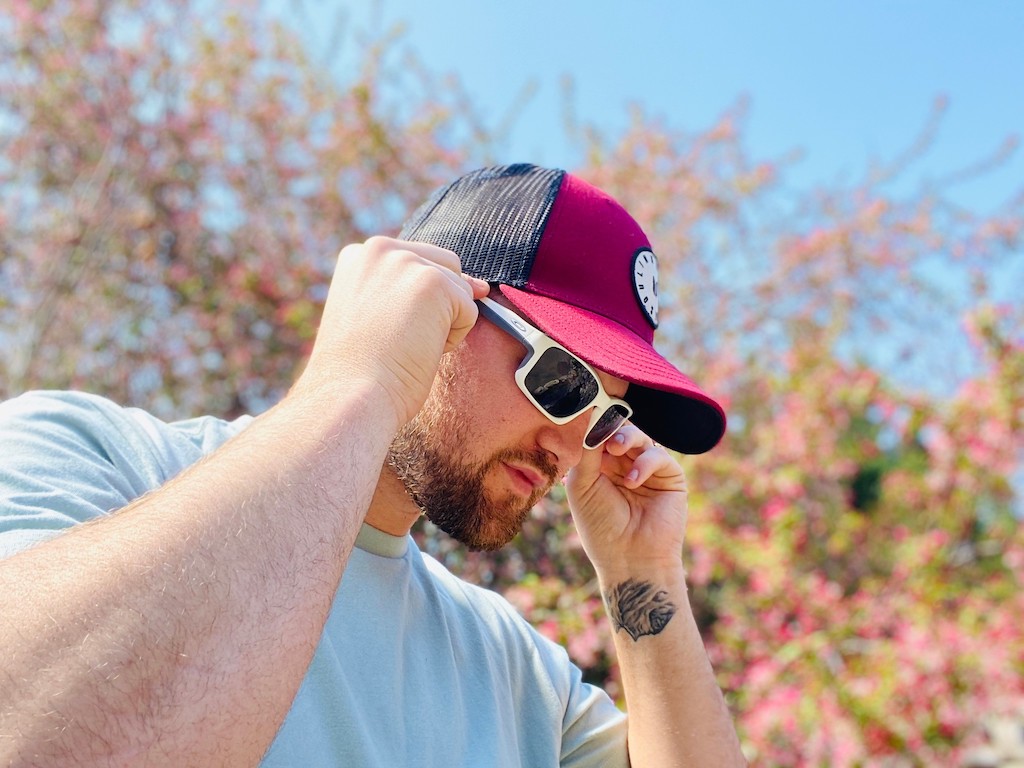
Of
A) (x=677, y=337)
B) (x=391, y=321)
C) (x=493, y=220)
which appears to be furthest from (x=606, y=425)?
(x=677, y=337)

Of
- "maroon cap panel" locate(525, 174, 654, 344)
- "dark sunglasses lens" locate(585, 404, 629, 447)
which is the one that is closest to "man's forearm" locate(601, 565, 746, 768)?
"dark sunglasses lens" locate(585, 404, 629, 447)

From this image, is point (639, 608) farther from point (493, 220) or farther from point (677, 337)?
point (677, 337)

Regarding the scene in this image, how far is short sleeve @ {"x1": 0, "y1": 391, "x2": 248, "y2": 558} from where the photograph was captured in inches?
39.0

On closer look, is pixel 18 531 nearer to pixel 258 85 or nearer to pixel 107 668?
pixel 107 668

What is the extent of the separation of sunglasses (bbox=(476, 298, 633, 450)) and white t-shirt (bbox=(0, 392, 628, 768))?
41 cm

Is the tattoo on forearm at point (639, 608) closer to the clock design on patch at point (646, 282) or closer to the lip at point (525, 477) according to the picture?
Result: the lip at point (525, 477)

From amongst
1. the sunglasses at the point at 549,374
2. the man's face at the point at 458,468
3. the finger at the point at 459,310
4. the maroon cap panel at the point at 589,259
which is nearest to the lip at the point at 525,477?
the man's face at the point at 458,468

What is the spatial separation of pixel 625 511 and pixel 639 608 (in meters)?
0.23

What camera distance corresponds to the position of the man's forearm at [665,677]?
1.67m

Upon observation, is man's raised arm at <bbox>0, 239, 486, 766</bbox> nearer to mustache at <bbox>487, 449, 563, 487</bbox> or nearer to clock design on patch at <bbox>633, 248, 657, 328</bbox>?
mustache at <bbox>487, 449, 563, 487</bbox>

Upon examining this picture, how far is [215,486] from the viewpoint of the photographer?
787 millimetres

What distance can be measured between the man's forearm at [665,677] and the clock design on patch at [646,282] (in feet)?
2.01

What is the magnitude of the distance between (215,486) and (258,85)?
744cm

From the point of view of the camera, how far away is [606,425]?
5.99 ft
